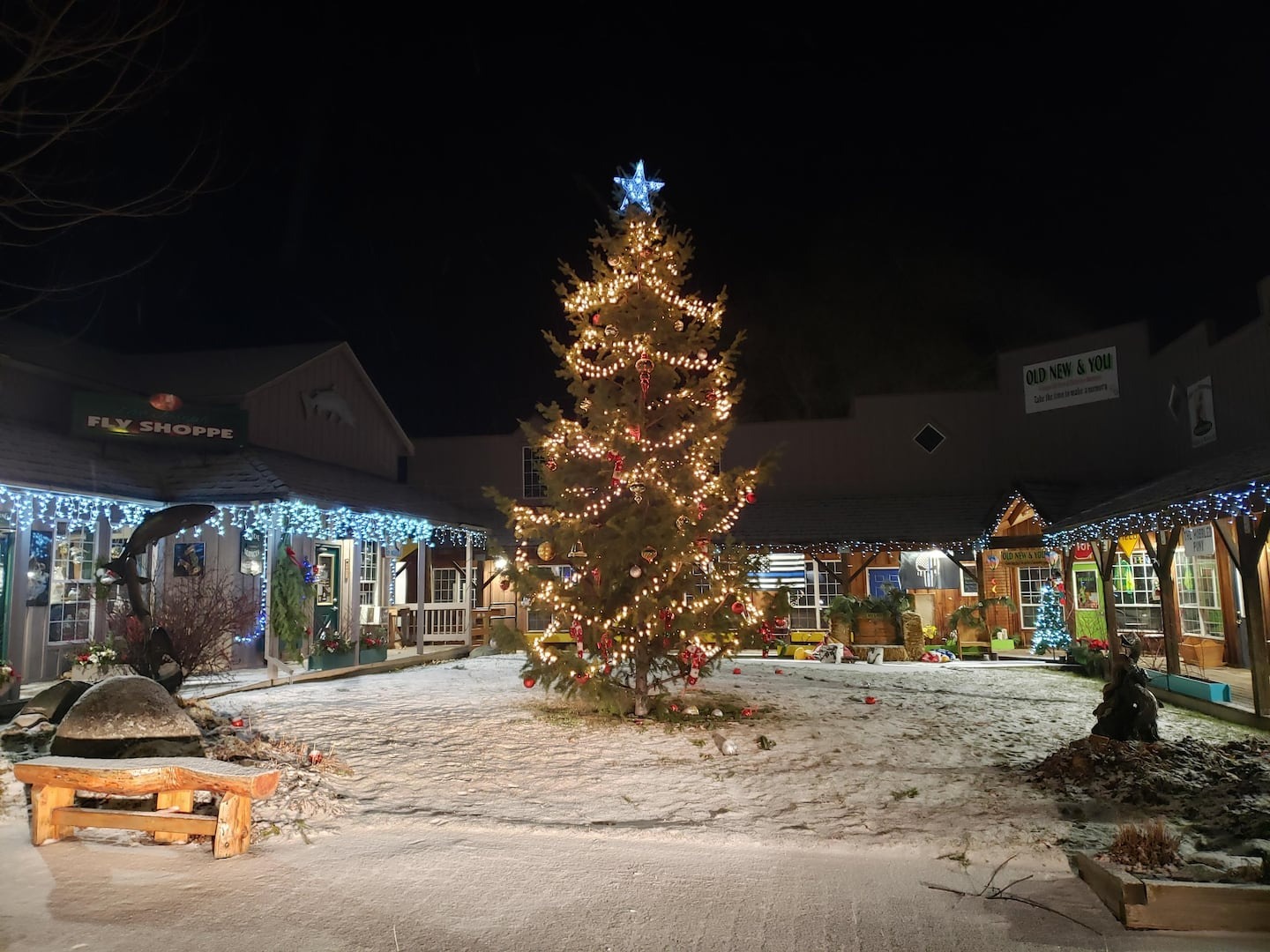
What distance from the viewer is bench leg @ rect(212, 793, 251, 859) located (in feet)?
15.7

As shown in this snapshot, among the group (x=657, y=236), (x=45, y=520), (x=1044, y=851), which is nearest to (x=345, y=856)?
(x=1044, y=851)

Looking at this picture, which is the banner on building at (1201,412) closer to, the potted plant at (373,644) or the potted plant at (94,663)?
the potted plant at (373,644)

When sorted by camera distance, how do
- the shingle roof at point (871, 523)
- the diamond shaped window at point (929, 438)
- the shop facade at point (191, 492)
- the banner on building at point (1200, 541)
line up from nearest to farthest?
the shop facade at point (191, 492)
the banner on building at point (1200, 541)
the shingle roof at point (871, 523)
the diamond shaped window at point (929, 438)

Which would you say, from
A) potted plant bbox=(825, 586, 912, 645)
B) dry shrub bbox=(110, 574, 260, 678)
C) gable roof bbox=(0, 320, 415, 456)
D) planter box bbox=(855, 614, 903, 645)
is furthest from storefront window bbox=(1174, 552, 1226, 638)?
gable roof bbox=(0, 320, 415, 456)

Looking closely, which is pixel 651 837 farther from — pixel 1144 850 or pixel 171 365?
pixel 171 365

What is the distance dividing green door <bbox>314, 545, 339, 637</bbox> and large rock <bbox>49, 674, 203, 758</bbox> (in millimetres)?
9941

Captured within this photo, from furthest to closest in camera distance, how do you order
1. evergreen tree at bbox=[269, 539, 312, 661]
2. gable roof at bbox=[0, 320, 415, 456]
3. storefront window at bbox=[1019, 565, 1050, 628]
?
storefront window at bbox=[1019, 565, 1050, 628] < gable roof at bbox=[0, 320, 415, 456] < evergreen tree at bbox=[269, 539, 312, 661]

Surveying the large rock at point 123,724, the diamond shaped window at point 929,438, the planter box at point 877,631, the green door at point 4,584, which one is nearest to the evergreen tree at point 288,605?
the green door at point 4,584

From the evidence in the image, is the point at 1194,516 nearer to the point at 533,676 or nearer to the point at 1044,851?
the point at 1044,851

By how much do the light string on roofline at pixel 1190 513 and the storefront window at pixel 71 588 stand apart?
14.8 metres

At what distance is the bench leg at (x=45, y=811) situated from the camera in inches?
196

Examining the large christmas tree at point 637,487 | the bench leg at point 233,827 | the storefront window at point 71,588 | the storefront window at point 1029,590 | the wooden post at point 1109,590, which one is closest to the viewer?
the bench leg at point 233,827

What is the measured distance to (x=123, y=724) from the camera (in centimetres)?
616

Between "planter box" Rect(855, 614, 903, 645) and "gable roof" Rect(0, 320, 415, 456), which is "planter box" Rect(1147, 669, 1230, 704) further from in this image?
"gable roof" Rect(0, 320, 415, 456)
